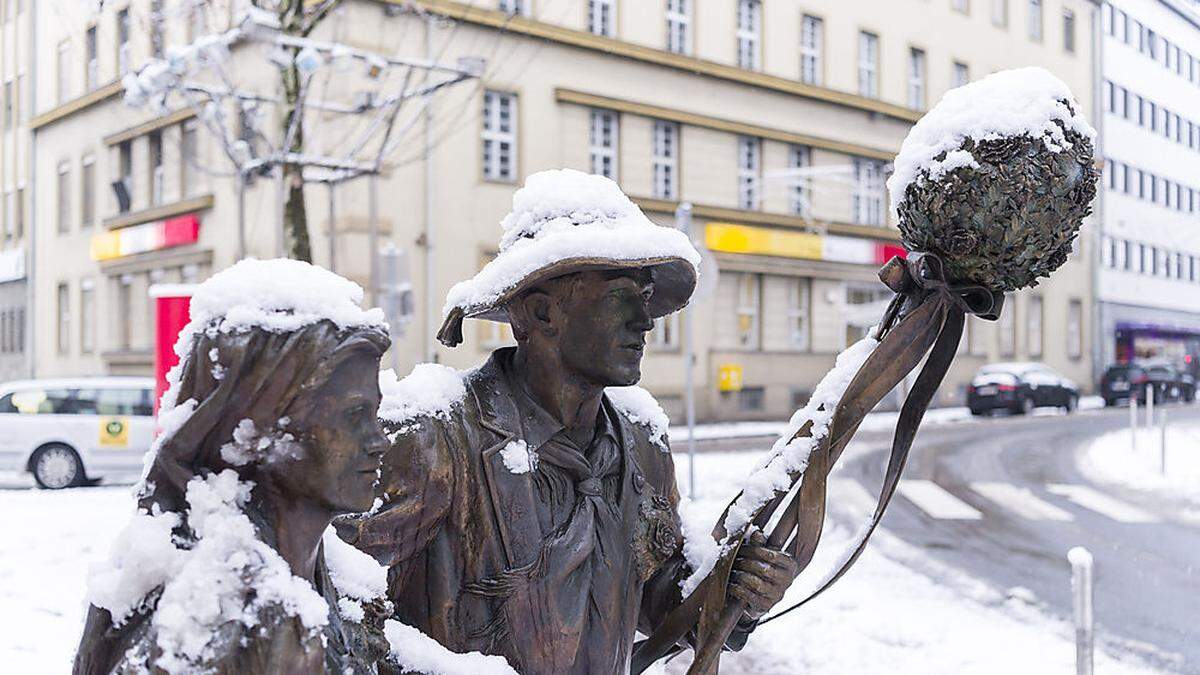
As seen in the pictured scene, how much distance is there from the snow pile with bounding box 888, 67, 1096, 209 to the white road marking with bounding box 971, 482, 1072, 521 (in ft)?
33.1

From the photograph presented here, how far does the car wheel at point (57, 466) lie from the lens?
1283 cm

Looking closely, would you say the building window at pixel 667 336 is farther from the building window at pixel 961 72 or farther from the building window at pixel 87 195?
the building window at pixel 87 195

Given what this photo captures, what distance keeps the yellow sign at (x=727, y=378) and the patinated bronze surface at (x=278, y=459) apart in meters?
23.6

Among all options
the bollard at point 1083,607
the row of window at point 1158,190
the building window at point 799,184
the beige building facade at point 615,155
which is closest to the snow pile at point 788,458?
the bollard at point 1083,607

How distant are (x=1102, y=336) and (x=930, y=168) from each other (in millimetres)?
34554

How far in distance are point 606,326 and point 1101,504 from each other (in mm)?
11526

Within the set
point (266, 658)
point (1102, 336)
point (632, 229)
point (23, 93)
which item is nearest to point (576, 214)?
point (632, 229)

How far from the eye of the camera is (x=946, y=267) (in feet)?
6.61

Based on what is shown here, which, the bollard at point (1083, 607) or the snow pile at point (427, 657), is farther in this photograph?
the bollard at point (1083, 607)

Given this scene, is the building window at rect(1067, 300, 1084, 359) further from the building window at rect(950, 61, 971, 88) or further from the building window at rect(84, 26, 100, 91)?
the building window at rect(84, 26, 100, 91)

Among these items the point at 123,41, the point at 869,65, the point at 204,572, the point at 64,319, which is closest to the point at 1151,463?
the point at 869,65

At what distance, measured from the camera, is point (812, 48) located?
2703cm

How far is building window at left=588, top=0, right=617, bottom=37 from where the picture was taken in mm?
22797

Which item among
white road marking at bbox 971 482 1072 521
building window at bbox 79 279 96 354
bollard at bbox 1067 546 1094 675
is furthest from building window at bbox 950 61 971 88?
bollard at bbox 1067 546 1094 675
